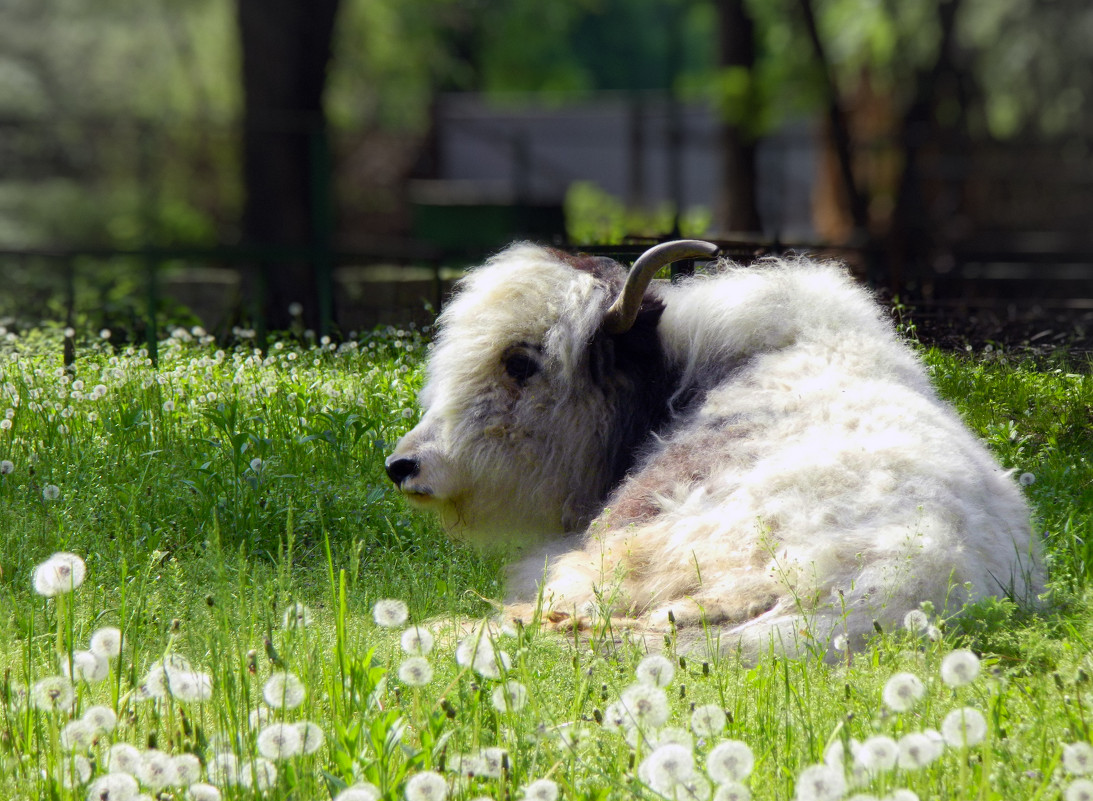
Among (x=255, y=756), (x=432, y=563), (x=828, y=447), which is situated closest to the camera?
(x=255, y=756)

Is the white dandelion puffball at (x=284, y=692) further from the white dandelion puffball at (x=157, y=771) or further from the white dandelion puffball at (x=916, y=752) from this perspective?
the white dandelion puffball at (x=916, y=752)

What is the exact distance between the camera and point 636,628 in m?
3.83

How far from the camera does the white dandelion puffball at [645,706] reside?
2506 mm

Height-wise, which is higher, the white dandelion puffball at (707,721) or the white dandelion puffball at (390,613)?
the white dandelion puffball at (390,613)

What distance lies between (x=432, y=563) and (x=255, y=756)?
2.73 metres

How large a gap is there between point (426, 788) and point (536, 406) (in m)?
2.74

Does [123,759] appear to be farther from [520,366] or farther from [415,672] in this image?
[520,366]

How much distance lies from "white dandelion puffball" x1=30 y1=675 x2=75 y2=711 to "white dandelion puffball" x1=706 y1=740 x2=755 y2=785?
1321 mm

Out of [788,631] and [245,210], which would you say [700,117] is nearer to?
[245,210]

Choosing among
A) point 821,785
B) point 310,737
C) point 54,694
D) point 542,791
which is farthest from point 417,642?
point 821,785

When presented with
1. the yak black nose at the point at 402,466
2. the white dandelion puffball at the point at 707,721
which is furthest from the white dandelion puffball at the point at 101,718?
the yak black nose at the point at 402,466

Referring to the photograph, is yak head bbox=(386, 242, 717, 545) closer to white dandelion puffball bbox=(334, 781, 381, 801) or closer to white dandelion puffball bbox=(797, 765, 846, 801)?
white dandelion puffball bbox=(334, 781, 381, 801)

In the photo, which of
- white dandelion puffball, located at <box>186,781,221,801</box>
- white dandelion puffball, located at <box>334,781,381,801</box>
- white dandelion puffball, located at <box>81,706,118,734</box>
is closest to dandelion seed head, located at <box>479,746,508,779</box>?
white dandelion puffball, located at <box>334,781,381,801</box>

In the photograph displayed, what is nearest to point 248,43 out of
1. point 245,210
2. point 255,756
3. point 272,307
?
point 245,210
